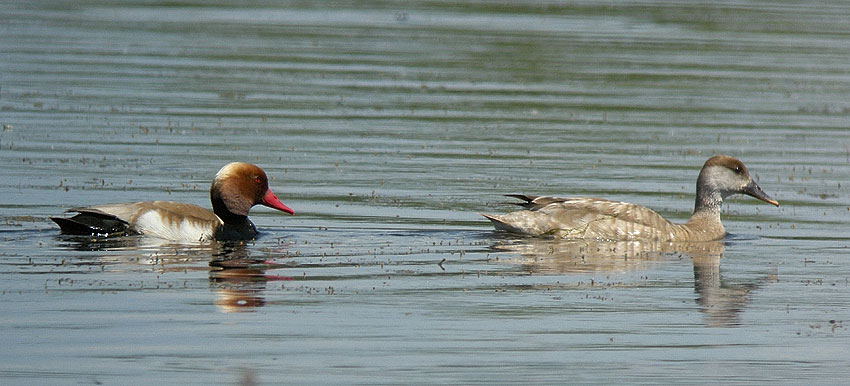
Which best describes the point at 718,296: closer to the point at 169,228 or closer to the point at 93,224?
the point at 169,228

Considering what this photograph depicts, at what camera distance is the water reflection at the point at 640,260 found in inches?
396

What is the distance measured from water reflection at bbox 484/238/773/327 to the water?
0.04 meters

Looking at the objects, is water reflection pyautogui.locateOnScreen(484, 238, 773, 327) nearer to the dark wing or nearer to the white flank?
the white flank

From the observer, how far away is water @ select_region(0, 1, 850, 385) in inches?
330

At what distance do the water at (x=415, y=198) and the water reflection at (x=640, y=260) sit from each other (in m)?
0.04

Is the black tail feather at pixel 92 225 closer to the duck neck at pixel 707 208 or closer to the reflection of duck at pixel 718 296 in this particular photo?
the reflection of duck at pixel 718 296

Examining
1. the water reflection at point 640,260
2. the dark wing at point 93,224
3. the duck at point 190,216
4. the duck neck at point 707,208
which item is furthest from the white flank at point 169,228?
the duck neck at point 707,208

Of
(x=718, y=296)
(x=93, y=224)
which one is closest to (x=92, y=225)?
(x=93, y=224)

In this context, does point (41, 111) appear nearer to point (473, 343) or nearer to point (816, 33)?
point (473, 343)

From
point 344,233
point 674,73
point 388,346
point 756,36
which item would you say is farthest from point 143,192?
point 756,36

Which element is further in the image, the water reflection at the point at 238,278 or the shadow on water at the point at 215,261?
the shadow on water at the point at 215,261

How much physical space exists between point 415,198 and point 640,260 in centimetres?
304

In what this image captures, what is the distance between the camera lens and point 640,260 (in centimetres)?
1195

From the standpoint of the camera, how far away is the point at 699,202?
44.3ft
